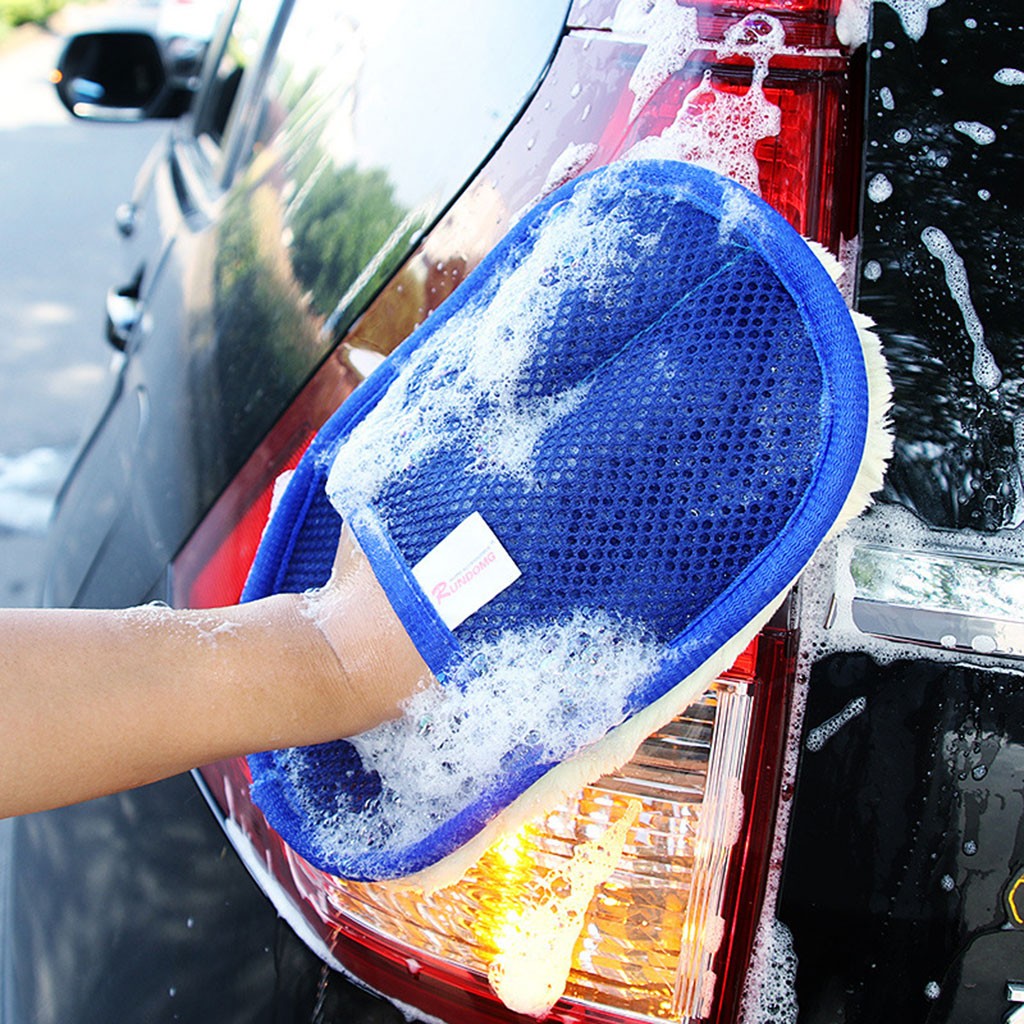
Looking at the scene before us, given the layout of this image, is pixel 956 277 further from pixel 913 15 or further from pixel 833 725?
pixel 833 725

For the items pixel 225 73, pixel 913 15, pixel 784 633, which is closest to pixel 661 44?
pixel 913 15

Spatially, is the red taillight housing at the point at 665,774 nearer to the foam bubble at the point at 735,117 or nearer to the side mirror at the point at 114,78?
the foam bubble at the point at 735,117

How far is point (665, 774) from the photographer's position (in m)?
1.03

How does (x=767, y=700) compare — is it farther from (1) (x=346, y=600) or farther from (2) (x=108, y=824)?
(2) (x=108, y=824)

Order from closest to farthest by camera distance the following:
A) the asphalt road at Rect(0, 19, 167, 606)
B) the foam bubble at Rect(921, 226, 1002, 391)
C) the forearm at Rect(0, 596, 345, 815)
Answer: the forearm at Rect(0, 596, 345, 815)
the foam bubble at Rect(921, 226, 1002, 391)
the asphalt road at Rect(0, 19, 167, 606)

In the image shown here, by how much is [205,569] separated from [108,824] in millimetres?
403

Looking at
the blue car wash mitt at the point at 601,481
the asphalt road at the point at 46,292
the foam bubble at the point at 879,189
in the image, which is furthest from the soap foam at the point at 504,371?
the asphalt road at the point at 46,292

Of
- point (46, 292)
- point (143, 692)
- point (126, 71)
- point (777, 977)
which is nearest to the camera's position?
point (143, 692)

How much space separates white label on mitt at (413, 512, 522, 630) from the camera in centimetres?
94

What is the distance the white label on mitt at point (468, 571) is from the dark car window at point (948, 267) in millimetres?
357

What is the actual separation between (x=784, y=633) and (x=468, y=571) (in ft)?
0.97


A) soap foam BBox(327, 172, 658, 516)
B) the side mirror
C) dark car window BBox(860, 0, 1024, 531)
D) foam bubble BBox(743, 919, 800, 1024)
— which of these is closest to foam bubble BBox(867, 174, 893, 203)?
dark car window BBox(860, 0, 1024, 531)

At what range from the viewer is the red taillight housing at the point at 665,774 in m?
1.01

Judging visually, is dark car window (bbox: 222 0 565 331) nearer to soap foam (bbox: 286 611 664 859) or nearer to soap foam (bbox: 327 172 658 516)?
soap foam (bbox: 327 172 658 516)
